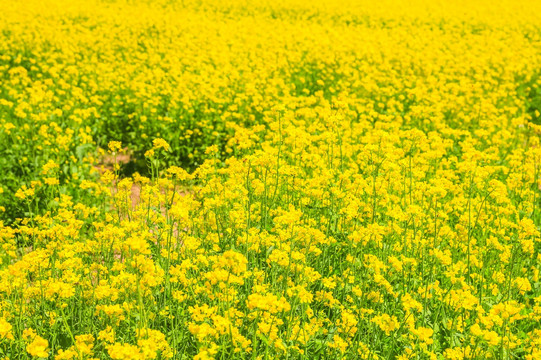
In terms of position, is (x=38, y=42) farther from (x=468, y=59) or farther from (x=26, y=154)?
(x=468, y=59)

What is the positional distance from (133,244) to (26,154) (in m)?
4.21

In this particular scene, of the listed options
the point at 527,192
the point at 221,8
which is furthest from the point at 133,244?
the point at 221,8

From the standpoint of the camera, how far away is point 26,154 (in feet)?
19.8

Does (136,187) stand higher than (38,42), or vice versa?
(38,42)

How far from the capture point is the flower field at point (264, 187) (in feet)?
9.98

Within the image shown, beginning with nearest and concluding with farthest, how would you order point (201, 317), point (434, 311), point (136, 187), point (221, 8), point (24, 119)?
1. point (201, 317)
2. point (434, 311)
3. point (24, 119)
4. point (136, 187)
5. point (221, 8)

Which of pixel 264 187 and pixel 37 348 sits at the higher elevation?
pixel 264 187

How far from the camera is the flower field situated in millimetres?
3043

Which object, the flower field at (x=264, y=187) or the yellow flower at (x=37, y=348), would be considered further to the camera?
the flower field at (x=264, y=187)

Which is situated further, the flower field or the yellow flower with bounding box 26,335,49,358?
the flower field

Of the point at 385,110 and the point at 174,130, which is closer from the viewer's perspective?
the point at 174,130

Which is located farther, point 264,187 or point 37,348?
point 264,187

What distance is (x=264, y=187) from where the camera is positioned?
13.3 ft

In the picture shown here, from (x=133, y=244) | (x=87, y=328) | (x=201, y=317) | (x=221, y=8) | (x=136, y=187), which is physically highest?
(x=221, y=8)
